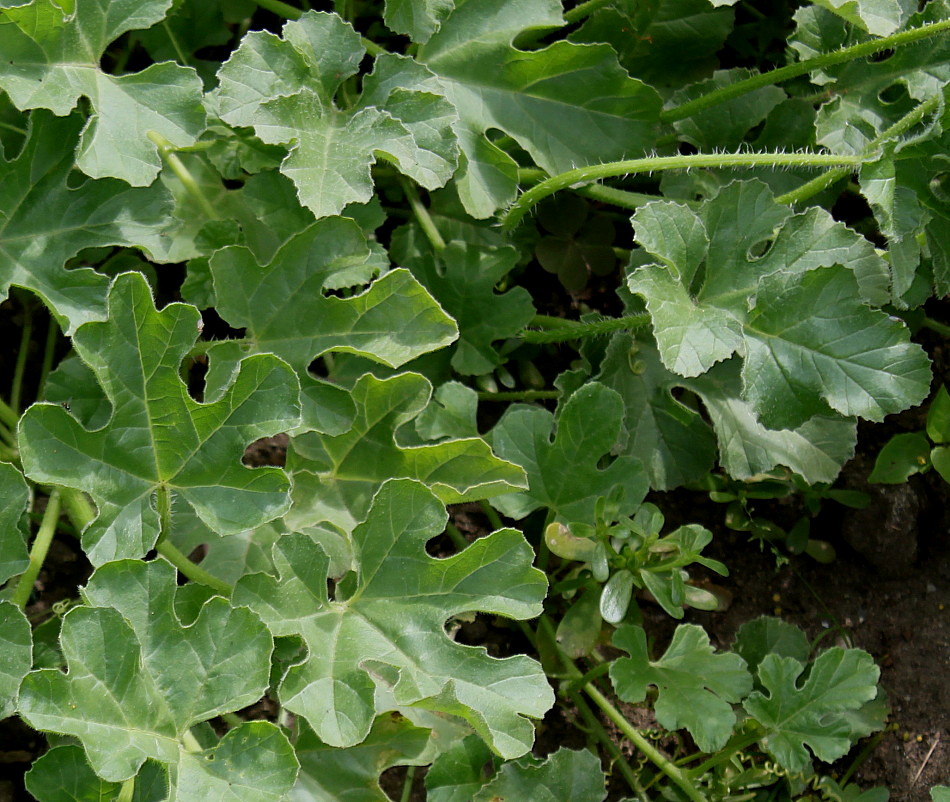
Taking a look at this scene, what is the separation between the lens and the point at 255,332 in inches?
94.1

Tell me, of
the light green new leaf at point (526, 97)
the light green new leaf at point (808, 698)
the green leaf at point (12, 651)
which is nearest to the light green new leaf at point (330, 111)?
the light green new leaf at point (526, 97)

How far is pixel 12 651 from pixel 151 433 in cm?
47

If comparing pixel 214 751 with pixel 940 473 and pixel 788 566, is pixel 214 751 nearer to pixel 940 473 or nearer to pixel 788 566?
pixel 788 566

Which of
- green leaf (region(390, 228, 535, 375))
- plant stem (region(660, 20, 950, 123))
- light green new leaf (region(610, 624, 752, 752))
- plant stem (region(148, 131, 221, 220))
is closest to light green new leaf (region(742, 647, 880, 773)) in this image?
light green new leaf (region(610, 624, 752, 752))

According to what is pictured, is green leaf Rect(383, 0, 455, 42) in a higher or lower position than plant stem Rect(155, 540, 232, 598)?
higher

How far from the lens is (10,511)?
6.67 feet

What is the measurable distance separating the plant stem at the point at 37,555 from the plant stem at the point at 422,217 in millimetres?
1139

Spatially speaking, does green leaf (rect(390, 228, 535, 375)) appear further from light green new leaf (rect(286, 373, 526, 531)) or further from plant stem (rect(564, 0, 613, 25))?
plant stem (rect(564, 0, 613, 25))

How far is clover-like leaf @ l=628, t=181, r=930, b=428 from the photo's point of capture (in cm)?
234

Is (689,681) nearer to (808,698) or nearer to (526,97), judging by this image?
(808,698)

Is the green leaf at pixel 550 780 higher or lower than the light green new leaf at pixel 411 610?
lower

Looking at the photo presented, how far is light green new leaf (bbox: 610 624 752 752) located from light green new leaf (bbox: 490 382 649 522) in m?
0.34

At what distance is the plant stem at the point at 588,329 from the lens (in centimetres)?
264

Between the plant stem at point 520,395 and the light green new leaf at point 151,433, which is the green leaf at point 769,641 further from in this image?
the light green new leaf at point 151,433
